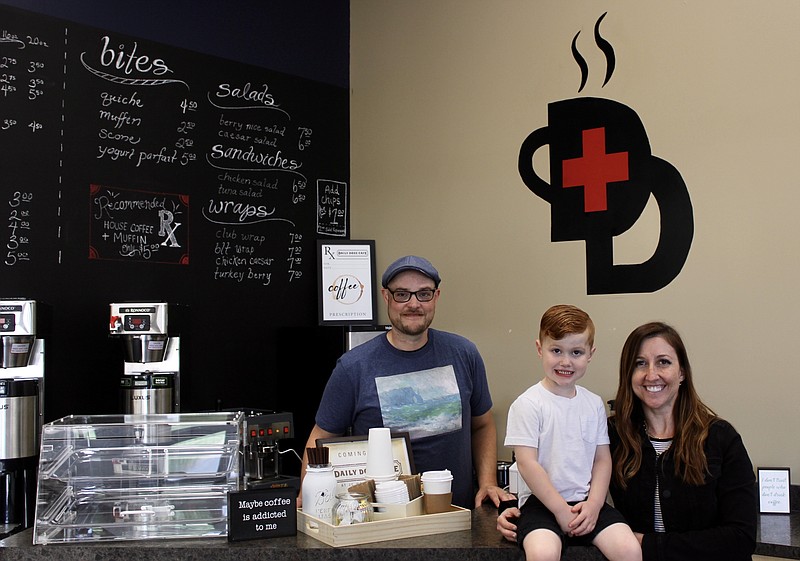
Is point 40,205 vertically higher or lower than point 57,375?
higher

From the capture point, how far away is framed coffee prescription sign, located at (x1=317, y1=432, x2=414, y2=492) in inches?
86.4

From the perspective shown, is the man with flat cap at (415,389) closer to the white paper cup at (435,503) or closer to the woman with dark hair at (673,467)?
the white paper cup at (435,503)

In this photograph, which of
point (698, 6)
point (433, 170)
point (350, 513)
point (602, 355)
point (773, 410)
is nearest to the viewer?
point (350, 513)

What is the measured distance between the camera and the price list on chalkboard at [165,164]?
3.30 m

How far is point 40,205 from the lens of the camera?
3307 mm

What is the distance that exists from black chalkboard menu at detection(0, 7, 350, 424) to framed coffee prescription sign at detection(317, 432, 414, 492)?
4.48 ft

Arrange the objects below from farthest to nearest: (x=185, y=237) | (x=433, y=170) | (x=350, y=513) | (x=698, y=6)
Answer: (x=433, y=170) < (x=185, y=237) < (x=698, y=6) < (x=350, y=513)

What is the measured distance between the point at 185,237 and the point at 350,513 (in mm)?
2074

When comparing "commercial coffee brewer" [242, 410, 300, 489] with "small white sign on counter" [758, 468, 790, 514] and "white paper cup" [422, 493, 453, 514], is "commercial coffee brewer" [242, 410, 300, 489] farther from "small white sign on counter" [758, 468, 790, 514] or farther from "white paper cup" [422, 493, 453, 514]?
"small white sign on counter" [758, 468, 790, 514]

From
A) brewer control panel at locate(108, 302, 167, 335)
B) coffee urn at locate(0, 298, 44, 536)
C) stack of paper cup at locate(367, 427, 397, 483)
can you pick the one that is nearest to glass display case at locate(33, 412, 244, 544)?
stack of paper cup at locate(367, 427, 397, 483)

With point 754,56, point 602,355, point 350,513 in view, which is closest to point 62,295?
point 350,513

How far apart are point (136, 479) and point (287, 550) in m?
0.46

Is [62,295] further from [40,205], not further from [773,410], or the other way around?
[773,410]

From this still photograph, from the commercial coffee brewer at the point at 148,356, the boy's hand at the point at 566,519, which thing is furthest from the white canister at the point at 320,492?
the commercial coffee brewer at the point at 148,356
